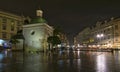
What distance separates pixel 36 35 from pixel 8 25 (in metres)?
22.3

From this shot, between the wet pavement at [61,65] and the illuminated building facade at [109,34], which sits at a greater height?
the illuminated building facade at [109,34]

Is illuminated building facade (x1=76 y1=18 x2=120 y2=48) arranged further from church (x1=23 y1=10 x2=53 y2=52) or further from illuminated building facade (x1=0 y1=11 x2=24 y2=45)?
illuminated building facade (x1=0 y1=11 x2=24 y2=45)

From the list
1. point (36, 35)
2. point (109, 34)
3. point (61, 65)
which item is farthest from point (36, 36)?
point (109, 34)

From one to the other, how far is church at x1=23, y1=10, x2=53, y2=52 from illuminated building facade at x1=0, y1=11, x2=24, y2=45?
44.9 ft

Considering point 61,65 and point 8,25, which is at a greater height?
point 8,25

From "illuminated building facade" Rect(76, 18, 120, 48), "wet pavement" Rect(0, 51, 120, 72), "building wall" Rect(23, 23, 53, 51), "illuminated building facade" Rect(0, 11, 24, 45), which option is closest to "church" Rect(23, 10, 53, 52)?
"building wall" Rect(23, 23, 53, 51)

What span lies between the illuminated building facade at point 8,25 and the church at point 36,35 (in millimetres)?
13673

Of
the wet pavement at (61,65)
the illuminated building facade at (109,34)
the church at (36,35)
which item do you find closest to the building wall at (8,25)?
the church at (36,35)

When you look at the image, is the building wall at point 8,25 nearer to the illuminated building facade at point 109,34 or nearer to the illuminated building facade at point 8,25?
the illuminated building facade at point 8,25

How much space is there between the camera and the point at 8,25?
8288 cm

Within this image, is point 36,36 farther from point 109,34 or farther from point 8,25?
point 109,34

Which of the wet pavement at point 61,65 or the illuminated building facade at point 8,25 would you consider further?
the illuminated building facade at point 8,25

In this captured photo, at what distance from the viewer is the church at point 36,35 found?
64.8m

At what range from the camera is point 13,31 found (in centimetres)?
8562
